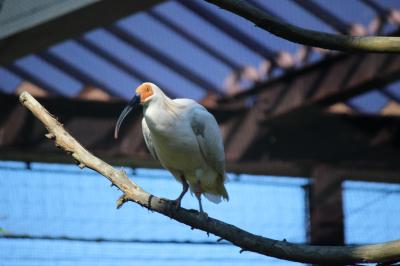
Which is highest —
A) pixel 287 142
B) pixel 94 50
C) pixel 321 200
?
pixel 94 50

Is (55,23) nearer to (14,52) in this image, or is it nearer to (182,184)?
(14,52)

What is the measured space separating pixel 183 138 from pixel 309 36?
2.02 m

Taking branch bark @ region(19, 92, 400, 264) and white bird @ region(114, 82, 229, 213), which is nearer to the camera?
branch bark @ region(19, 92, 400, 264)

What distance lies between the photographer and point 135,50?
7.75m

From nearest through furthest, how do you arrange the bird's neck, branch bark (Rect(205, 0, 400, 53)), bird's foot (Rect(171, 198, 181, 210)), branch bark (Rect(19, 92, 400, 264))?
branch bark (Rect(205, 0, 400, 53)) → branch bark (Rect(19, 92, 400, 264)) → bird's foot (Rect(171, 198, 181, 210)) → the bird's neck

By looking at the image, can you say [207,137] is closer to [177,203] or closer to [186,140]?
[186,140]

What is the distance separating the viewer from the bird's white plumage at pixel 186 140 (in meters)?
5.12

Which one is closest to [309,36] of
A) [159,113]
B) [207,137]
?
[159,113]

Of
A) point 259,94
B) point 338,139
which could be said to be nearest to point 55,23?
point 259,94

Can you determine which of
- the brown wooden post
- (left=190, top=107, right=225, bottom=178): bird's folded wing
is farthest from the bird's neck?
the brown wooden post

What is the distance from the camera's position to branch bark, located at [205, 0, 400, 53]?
326 centimetres

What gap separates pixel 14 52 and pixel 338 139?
3.17m

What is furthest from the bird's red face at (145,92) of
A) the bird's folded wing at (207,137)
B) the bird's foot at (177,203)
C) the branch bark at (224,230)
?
the branch bark at (224,230)

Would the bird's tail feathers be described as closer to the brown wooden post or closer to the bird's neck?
the bird's neck
